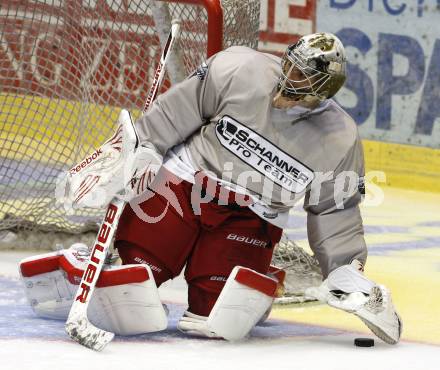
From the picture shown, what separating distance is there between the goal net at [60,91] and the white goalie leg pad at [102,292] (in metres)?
1.07

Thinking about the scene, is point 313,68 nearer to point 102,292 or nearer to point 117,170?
point 117,170

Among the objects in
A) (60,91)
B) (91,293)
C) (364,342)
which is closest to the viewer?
(91,293)

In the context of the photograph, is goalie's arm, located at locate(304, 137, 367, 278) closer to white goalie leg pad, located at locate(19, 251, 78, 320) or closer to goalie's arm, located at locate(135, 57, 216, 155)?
goalie's arm, located at locate(135, 57, 216, 155)

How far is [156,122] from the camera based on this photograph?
146 inches

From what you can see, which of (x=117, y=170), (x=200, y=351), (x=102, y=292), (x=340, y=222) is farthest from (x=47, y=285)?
(x=340, y=222)

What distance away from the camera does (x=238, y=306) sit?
358cm

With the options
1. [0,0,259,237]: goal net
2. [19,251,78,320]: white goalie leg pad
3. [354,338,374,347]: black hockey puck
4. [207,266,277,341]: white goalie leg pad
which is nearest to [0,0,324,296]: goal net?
[0,0,259,237]: goal net

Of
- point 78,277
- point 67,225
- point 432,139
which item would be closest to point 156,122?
point 78,277

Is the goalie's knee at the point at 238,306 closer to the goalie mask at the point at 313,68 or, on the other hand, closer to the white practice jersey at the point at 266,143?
the white practice jersey at the point at 266,143

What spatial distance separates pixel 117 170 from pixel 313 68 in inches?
21.7

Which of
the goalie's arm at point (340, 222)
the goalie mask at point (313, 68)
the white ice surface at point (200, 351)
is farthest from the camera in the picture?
the goalie's arm at point (340, 222)

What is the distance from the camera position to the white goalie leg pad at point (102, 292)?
3529 mm

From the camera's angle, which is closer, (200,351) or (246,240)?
(200,351)

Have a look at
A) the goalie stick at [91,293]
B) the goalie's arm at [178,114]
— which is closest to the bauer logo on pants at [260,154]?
the goalie's arm at [178,114]
